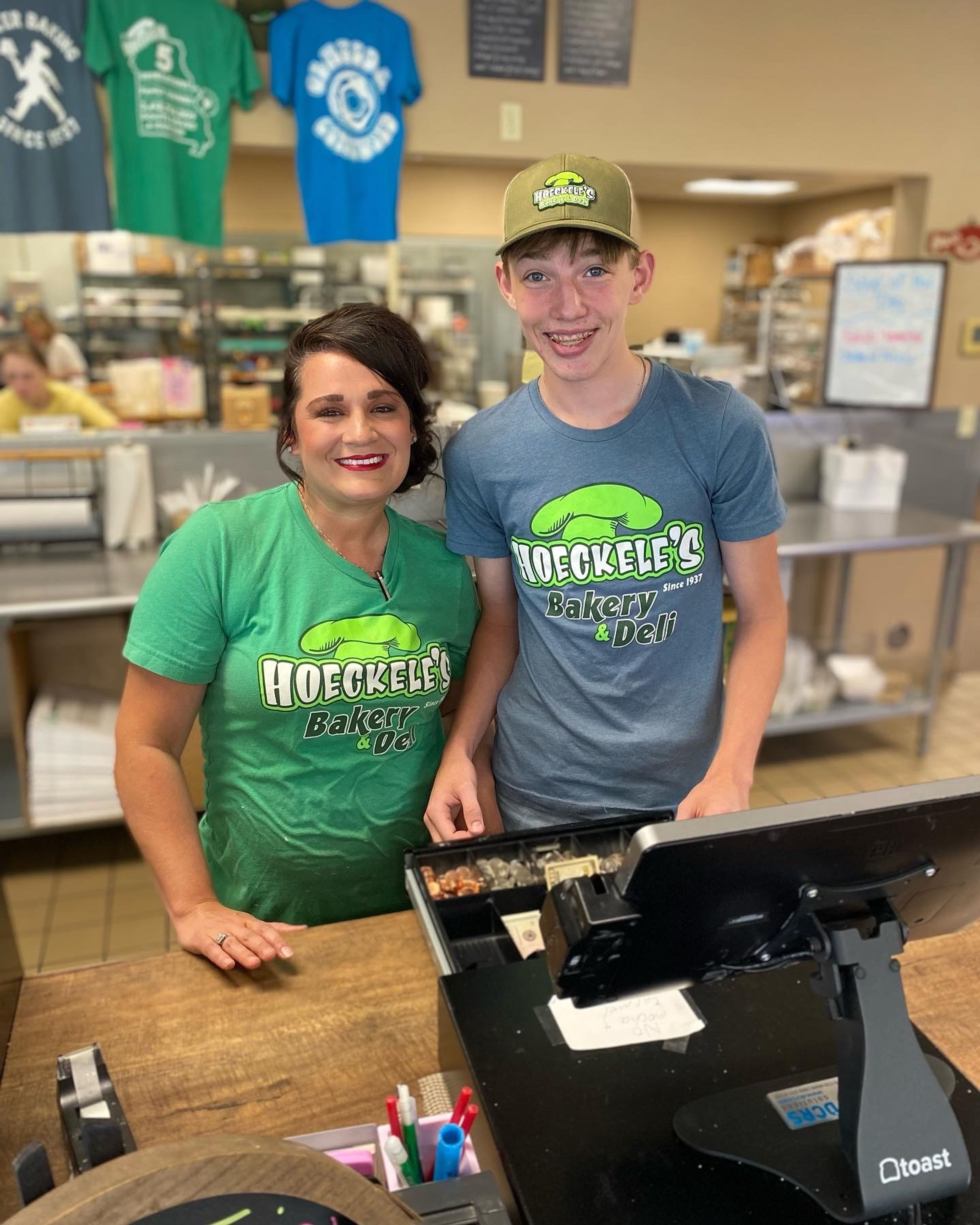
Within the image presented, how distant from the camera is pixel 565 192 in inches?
48.5

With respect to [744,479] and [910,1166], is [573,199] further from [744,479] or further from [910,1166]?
[910,1166]

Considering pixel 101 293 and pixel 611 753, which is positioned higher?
pixel 101 293

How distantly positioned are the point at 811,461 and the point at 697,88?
162 centimetres

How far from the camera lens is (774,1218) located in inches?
30.5

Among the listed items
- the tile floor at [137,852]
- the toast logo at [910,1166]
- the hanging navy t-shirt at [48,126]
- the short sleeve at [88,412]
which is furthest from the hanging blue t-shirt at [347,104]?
the toast logo at [910,1166]

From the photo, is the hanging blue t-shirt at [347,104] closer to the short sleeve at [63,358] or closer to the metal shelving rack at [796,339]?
the metal shelving rack at [796,339]

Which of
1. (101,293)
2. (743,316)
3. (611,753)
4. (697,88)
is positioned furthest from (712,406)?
(743,316)

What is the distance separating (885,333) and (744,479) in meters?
3.20

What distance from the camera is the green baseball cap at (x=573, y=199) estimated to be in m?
1.23

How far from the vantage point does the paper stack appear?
9.84 ft

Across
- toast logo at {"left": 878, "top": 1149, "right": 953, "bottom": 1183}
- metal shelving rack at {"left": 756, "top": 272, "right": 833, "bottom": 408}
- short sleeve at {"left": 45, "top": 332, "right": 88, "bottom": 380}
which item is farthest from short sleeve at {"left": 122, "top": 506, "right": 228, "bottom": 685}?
short sleeve at {"left": 45, "top": 332, "right": 88, "bottom": 380}

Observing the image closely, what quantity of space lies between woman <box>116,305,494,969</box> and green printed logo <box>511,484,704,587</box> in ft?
0.55

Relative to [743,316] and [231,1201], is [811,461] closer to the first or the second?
[231,1201]

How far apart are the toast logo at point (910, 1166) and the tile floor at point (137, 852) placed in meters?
1.30
